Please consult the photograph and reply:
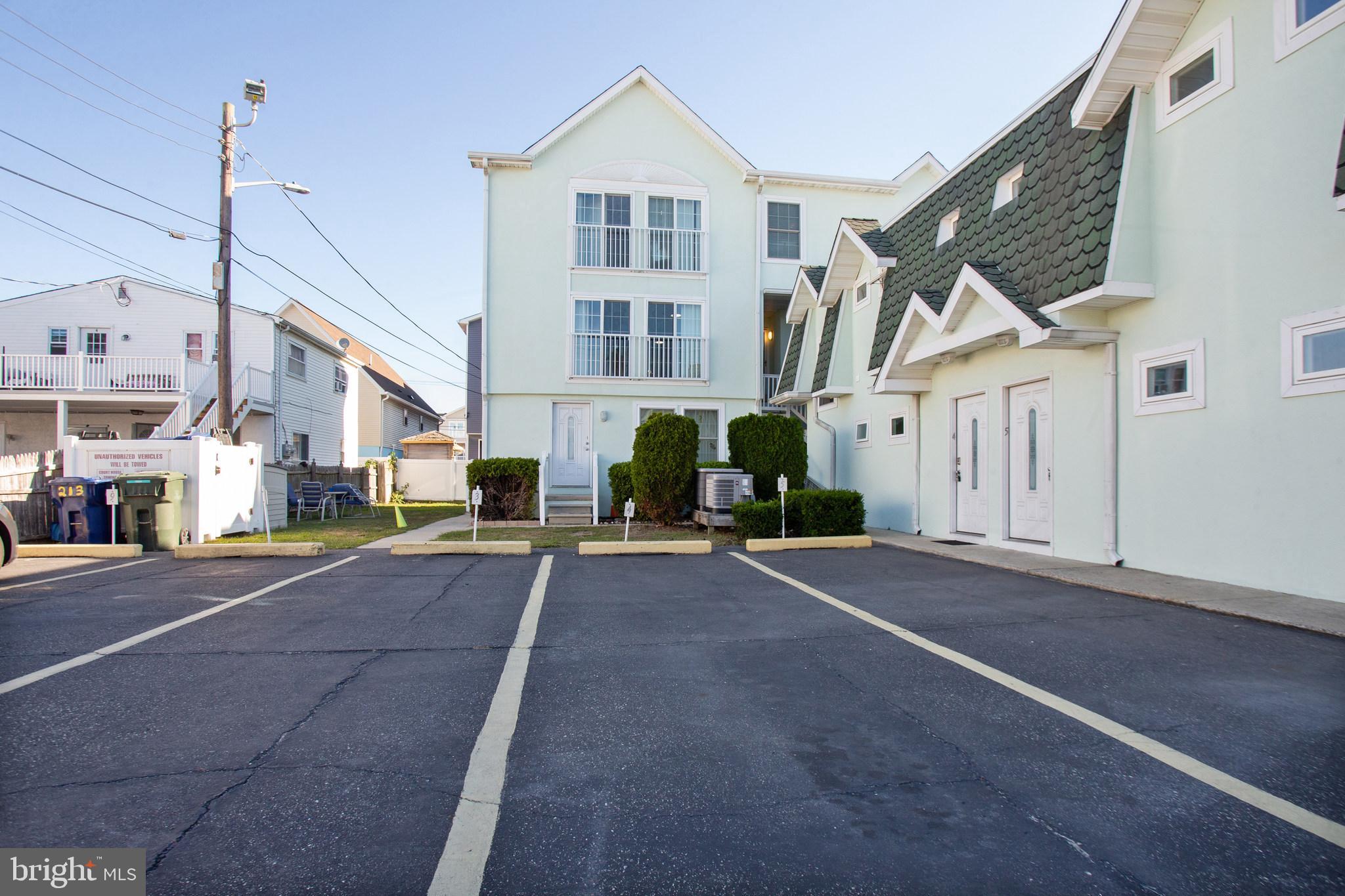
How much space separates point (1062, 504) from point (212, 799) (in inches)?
352

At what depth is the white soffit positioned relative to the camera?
695cm

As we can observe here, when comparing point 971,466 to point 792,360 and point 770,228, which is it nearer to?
point 792,360

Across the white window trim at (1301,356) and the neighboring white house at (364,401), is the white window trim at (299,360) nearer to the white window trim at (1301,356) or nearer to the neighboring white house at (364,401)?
the neighboring white house at (364,401)

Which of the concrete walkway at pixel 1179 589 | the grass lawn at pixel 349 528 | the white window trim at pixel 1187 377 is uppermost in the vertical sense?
the white window trim at pixel 1187 377

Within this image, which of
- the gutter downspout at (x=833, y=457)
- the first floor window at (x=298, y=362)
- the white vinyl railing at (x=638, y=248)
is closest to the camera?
the gutter downspout at (x=833, y=457)

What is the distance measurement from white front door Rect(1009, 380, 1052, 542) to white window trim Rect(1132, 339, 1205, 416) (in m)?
1.39

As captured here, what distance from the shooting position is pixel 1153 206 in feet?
24.0

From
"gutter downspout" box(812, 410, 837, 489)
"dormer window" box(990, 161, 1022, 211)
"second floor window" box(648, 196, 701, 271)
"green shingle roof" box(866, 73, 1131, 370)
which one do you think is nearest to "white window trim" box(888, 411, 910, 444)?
"green shingle roof" box(866, 73, 1131, 370)

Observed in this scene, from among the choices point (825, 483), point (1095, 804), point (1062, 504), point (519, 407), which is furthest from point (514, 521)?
point (1095, 804)

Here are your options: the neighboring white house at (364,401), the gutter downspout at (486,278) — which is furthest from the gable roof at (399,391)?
the gutter downspout at (486,278)

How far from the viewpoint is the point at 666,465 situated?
519 inches

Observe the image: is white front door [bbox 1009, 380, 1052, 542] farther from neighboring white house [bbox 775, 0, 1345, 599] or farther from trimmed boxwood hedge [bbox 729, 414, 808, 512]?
trimmed boxwood hedge [bbox 729, 414, 808, 512]

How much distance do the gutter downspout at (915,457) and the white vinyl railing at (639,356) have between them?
6.29 metres

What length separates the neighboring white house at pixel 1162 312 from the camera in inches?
228
